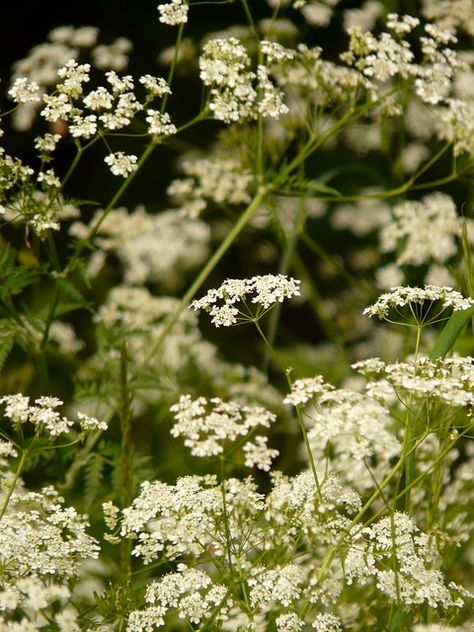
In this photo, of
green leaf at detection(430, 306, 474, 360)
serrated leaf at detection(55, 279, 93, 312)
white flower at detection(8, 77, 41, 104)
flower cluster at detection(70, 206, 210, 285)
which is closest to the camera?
green leaf at detection(430, 306, 474, 360)

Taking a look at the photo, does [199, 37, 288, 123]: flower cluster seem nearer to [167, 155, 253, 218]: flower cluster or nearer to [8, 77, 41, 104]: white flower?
[8, 77, 41, 104]: white flower

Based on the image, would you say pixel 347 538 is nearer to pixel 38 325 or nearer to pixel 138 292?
pixel 38 325

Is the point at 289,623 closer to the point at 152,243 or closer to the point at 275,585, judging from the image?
the point at 275,585

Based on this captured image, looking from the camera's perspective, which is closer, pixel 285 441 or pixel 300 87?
pixel 300 87

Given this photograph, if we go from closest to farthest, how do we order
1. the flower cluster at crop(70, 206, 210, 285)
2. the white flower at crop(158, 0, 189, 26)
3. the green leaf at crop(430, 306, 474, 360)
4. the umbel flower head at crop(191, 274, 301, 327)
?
Answer: the umbel flower head at crop(191, 274, 301, 327), the green leaf at crop(430, 306, 474, 360), the white flower at crop(158, 0, 189, 26), the flower cluster at crop(70, 206, 210, 285)

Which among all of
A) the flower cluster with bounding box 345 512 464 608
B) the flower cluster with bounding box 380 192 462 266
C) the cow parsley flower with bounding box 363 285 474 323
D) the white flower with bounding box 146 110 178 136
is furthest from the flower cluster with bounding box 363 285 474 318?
the flower cluster with bounding box 380 192 462 266

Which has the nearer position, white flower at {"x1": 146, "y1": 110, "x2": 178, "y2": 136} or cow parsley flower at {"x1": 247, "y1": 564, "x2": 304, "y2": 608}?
cow parsley flower at {"x1": 247, "y1": 564, "x2": 304, "y2": 608}

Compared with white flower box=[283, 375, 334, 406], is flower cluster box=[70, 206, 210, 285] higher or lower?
lower

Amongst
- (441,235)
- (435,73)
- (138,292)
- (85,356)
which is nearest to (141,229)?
(138,292)

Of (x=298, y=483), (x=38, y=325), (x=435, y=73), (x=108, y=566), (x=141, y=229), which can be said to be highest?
(x=435, y=73)

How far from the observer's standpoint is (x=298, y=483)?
2.75 metres

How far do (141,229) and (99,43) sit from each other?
255cm

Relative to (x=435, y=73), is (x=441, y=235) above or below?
below

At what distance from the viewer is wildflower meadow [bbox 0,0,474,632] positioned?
2.62m
